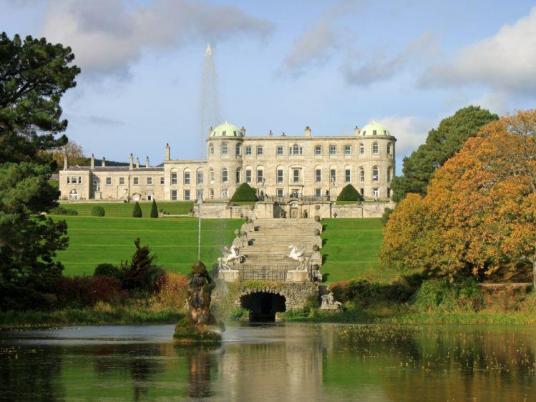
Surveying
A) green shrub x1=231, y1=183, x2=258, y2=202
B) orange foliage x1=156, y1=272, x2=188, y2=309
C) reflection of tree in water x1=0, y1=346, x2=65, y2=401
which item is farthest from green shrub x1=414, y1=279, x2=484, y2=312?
green shrub x1=231, y1=183, x2=258, y2=202

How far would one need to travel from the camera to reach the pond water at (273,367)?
1847cm

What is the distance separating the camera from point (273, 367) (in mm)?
22812

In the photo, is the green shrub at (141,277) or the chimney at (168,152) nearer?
the green shrub at (141,277)

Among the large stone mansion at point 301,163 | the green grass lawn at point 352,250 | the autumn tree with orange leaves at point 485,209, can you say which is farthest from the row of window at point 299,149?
the autumn tree with orange leaves at point 485,209

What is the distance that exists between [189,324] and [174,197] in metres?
106

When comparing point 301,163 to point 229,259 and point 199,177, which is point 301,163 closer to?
point 199,177

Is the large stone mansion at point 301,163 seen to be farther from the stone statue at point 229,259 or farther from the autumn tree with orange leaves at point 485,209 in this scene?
the autumn tree with orange leaves at point 485,209

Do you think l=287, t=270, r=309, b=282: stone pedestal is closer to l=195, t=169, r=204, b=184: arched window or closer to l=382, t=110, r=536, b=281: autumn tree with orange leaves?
l=382, t=110, r=536, b=281: autumn tree with orange leaves

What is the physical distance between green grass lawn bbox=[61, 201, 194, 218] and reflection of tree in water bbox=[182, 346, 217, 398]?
80.5 m

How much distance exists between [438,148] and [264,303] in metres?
31.2

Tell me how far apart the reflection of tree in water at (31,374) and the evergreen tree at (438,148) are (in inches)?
2238

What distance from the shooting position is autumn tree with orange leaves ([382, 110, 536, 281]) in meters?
42.2

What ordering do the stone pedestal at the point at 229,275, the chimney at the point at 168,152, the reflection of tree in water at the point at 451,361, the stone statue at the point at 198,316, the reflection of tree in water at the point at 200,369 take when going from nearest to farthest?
the reflection of tree in water at the point at 200,369 < the reflection of tree in water at the point at 451,361 < the stone statue at the point at 198,316 < the stone pedestal at the point at 229,275 < the chimney at the point at 168,152

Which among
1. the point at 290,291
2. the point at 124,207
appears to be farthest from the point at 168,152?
the point at 290,291
